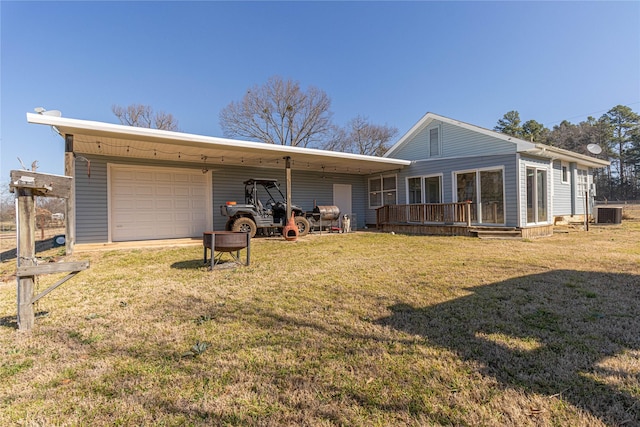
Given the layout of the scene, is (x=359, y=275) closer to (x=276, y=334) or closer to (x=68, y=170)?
(x=276, y=334)

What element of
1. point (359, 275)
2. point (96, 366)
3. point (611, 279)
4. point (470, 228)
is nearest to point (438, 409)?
point (96, 366)

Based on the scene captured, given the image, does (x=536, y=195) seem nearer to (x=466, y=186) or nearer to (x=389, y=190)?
(x=466, y=186)

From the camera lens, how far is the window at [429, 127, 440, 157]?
11.2m

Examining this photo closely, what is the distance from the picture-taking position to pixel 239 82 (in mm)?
21547

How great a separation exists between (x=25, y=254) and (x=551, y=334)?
458 centimetres

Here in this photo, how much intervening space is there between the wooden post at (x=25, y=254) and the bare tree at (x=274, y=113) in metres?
19.8

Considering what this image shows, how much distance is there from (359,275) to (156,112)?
73.6 ft

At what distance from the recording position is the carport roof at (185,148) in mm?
5910

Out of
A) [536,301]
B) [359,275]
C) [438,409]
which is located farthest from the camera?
[359,275]

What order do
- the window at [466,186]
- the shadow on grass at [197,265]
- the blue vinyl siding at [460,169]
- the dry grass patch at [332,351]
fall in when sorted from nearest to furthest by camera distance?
the dry grass patch at [332,351], the shadow on grass at [197,265], the blue vinyl siding at [460,169], the window at [466,186]

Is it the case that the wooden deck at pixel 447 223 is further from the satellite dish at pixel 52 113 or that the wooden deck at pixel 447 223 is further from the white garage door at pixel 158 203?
the satellite dish at pixel 52 113

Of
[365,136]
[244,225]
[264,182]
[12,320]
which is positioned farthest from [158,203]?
[365,136]

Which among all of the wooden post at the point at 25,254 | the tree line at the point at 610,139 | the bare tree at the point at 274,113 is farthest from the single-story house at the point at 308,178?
the tree line at the point at 610,139

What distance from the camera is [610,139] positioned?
107 ft
